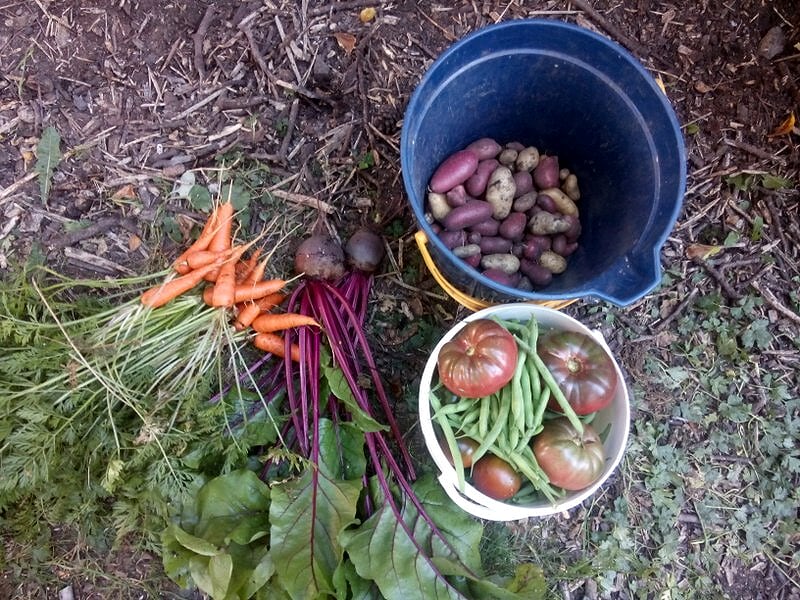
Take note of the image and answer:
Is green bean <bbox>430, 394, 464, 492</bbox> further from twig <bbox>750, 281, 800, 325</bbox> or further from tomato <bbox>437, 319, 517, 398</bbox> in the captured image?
twig <bbox>750, 281, 800, 325</bbox>

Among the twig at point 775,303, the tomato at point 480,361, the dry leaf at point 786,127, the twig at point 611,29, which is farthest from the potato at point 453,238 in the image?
the dry leaf at point 786,127

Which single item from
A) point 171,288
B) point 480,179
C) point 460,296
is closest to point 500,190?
point 480,179

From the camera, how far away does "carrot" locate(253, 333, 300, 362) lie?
213 cm

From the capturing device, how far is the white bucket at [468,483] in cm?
178

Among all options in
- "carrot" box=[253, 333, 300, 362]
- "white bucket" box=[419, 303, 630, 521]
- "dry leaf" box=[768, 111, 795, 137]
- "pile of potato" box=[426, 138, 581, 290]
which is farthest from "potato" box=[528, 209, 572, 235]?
"dry leaf" box=[768, 111, 795, 137]

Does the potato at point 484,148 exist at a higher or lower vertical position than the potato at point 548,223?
higher

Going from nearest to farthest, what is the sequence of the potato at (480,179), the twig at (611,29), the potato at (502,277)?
1. the potato at (502,277)
2. the potato at (480,179)
3. the twig at (611,29)

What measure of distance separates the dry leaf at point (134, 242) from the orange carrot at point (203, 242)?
273 mm

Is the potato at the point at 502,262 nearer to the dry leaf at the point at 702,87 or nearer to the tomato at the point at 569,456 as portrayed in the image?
the tomato at the point at 569,456

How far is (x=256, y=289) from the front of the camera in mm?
2098

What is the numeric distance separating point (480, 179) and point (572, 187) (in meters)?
0.33

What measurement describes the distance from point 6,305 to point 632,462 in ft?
6.61

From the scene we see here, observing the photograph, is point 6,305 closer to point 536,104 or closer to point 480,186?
point 480,186

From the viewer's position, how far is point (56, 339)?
6.46 feet
